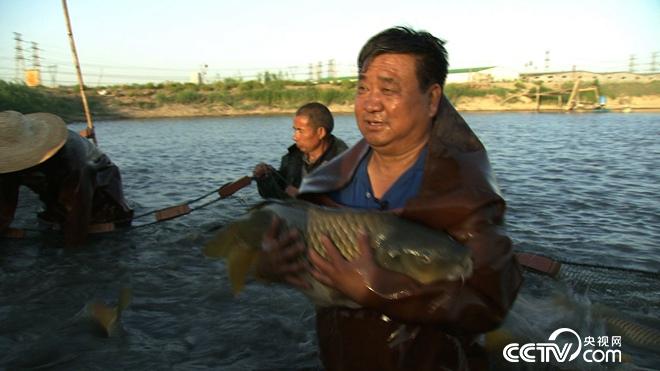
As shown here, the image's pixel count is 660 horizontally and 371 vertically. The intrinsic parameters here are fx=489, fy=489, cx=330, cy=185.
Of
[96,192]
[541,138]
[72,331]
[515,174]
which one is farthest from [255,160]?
[541,138]

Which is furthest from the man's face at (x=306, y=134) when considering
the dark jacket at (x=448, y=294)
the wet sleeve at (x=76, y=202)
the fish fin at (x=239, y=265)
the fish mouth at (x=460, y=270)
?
the fish mouth at (x=460, y=270)

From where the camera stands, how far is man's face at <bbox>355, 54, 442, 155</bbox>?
2154 millimetres

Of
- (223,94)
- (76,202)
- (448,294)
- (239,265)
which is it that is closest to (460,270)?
(448,294)

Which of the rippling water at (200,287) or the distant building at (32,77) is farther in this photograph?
the distant building at (32,77)

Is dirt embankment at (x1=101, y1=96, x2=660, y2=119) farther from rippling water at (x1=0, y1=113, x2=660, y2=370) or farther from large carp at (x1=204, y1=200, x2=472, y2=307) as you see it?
large carp at (x1=204, y1=200, x2=472, y2=307)

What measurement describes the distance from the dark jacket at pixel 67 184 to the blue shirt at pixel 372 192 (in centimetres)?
511

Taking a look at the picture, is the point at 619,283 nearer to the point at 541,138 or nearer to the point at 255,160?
the point at 255,160

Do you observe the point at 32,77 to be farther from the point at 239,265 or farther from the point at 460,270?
the point at 460,270

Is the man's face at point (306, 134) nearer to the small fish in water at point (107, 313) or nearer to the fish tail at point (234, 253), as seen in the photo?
the small fish in water at point (107, 313)

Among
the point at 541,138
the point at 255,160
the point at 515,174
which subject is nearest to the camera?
the point at 515,174

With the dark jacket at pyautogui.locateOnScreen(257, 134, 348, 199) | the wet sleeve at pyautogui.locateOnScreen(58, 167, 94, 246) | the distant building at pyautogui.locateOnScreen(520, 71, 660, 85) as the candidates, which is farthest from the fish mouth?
the distant building at pyautogui.locateOnScreen(520, 71, 660, 85)

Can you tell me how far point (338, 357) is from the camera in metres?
2.30

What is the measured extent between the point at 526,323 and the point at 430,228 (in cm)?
310

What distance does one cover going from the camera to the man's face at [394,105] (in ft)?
7.07
